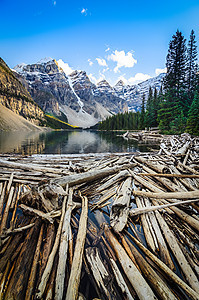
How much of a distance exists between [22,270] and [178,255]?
2.70 m

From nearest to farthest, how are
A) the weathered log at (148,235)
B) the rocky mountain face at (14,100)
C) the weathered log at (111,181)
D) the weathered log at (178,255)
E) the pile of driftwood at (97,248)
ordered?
1. the pile of driftwood at (97,248)
2. the weathered log at (178,255)
3. the weathered log at (148,235)
4. the weathered log at (111,181)
5. the rocky mountain face at (14,100)

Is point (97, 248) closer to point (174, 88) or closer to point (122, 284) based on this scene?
point (122, 284)

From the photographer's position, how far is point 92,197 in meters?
4.46

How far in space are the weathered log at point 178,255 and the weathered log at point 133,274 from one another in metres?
0.72

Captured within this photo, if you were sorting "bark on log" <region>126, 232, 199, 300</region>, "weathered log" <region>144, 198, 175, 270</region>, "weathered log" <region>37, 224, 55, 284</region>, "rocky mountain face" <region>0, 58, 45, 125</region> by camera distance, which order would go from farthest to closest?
"rocky mountain face" <region>0, 58, 45, 125</region> → "weathered log" <region>144, 198, 175, 270</region> → "weathered log" <region>37, 224, 55, 284</region> → "bark on log" <region>126, 232, 199, 300</region>

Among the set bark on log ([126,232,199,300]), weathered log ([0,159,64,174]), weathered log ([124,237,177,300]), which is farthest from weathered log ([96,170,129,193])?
weathered log ([124,237,177,300])

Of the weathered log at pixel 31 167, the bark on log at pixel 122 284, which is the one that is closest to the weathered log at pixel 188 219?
the bark on log at pixel 122 284

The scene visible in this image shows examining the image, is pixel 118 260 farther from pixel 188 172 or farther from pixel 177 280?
pixel 188 172

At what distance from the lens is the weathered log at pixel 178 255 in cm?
187

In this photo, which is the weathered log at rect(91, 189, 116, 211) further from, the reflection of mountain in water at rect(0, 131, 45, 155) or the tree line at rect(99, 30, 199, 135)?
the tree line at rect(99, 30, 199, 135)

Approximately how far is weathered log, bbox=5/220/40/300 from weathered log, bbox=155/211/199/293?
7.94 feet

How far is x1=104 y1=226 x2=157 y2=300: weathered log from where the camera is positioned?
5.39 ft

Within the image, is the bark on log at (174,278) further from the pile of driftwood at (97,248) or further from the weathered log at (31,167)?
the weathered log at (31,167)

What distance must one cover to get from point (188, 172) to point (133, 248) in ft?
15.7
